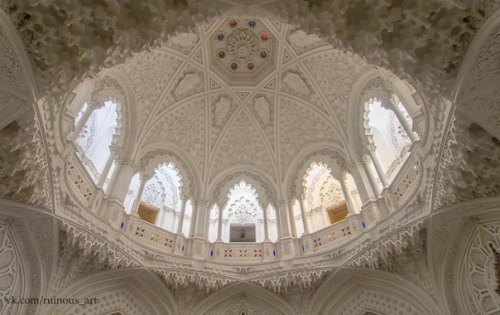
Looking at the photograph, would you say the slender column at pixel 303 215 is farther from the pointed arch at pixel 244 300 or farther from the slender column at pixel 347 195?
the pointed arch at pixel 244 300

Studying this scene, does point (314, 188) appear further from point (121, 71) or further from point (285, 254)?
point (121, 71)

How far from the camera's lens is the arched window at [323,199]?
13.7m

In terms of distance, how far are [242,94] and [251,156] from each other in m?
2.67

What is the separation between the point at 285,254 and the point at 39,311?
7172 mm

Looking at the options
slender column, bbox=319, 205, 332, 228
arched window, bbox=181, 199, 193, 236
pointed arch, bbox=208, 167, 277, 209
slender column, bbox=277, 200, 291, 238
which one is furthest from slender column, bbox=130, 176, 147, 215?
slender column, bbox=319, 205, 332, 228

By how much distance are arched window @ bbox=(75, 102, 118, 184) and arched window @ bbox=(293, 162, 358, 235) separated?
738 cm

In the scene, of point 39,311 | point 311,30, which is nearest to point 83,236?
point 39,311

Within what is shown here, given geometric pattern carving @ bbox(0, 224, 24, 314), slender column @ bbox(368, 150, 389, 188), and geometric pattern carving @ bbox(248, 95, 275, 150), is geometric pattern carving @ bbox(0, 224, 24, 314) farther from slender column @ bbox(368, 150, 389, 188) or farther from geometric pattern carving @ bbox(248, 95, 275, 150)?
slender column @ bbox(368, 150, 389, 188)

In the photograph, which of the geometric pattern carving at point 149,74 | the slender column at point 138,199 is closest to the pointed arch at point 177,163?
the slender column at point 138,199

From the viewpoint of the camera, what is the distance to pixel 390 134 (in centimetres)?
1408

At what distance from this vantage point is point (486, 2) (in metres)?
5.69

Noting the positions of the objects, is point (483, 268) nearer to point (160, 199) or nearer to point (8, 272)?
point (160, 199)

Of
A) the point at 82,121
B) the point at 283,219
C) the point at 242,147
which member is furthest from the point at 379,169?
the point at 82,121

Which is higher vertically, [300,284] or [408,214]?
[408,214]
